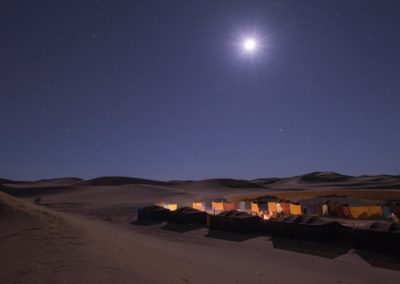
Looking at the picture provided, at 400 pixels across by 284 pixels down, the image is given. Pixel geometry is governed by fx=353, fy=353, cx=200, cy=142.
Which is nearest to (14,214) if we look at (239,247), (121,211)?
(239,247)

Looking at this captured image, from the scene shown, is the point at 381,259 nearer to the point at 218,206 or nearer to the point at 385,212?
the point at 385,212

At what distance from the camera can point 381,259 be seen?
1445 cm

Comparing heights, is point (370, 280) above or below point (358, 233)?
below

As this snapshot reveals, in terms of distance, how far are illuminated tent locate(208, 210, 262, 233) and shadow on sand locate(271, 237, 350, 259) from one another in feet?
8.85

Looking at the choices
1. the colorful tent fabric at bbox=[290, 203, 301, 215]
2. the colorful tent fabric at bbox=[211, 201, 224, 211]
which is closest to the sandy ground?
the colorful tent fabric at bbox=[290, 203, 301, 215]

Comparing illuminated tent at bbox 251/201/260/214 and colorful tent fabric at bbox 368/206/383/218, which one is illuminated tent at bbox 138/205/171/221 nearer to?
illuminated tent at bbox 251/201/260/214

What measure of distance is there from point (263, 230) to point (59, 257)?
14.1 m

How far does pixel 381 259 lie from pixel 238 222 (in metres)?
8.65

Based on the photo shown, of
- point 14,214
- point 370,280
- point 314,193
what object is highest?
point 314,193

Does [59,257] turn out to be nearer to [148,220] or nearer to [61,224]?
[61,224]

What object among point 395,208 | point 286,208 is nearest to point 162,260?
point 286,208

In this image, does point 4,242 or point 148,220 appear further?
point 148,220

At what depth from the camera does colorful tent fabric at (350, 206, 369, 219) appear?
26092mm

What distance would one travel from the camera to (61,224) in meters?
14.9
